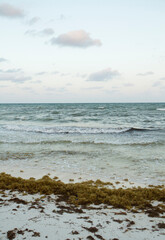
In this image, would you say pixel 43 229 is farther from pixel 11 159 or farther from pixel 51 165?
pixel 11 159

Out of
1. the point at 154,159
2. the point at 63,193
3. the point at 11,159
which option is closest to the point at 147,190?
the point at 63,193

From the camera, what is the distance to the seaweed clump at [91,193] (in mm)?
4836

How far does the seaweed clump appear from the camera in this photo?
484 cm

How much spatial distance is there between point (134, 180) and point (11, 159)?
6.20m

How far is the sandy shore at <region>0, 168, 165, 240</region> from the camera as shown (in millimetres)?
3516

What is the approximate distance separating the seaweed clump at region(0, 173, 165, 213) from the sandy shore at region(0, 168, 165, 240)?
25 cm

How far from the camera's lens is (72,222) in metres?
3.89

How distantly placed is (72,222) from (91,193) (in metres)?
1.52

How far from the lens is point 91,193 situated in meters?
5.34

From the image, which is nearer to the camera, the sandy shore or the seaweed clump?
the sandy shore

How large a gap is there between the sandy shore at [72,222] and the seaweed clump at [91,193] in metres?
0.25

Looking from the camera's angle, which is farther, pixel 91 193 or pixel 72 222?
pixel 91 193

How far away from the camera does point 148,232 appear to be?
11.9 feet

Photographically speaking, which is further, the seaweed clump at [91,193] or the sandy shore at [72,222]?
the seaweed clump at [91,193]
